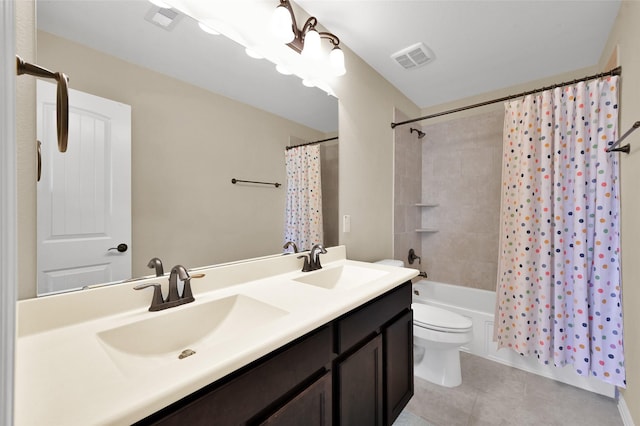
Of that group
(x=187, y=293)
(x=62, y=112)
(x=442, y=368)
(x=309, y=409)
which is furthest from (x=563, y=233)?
(x=62, y=112)

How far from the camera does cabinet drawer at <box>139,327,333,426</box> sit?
1.66 feet

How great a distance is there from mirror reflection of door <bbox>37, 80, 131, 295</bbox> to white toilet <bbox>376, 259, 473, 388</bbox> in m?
1.74

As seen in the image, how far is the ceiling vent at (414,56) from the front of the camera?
1869 mm

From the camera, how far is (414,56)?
1.96 metres

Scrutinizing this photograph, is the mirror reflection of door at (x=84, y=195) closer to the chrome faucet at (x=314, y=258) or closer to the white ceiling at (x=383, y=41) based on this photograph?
the white ceiling at (x=383, y=41)

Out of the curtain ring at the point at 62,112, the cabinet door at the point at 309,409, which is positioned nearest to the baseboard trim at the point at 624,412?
the cabinet door at the point at 309,409

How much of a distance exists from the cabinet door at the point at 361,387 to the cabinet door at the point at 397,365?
2.5 inches

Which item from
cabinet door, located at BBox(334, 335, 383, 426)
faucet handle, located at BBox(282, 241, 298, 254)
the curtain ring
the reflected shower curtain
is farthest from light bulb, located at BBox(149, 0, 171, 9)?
cabinet door, located at BBox(334, 335, 383, 426)

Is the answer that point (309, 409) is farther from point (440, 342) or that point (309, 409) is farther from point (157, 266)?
point (440, 342)

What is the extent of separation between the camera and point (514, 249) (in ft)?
6.38

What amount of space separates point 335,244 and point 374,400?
0.88 metres

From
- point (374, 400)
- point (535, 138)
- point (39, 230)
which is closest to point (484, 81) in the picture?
point (535, 138)

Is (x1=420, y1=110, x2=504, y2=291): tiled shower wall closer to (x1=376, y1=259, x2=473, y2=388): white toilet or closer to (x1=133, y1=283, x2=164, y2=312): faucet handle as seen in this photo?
(x1=376, y1=259, x2=473, y2=388): white toilet

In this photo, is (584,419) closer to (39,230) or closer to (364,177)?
(364,177)
